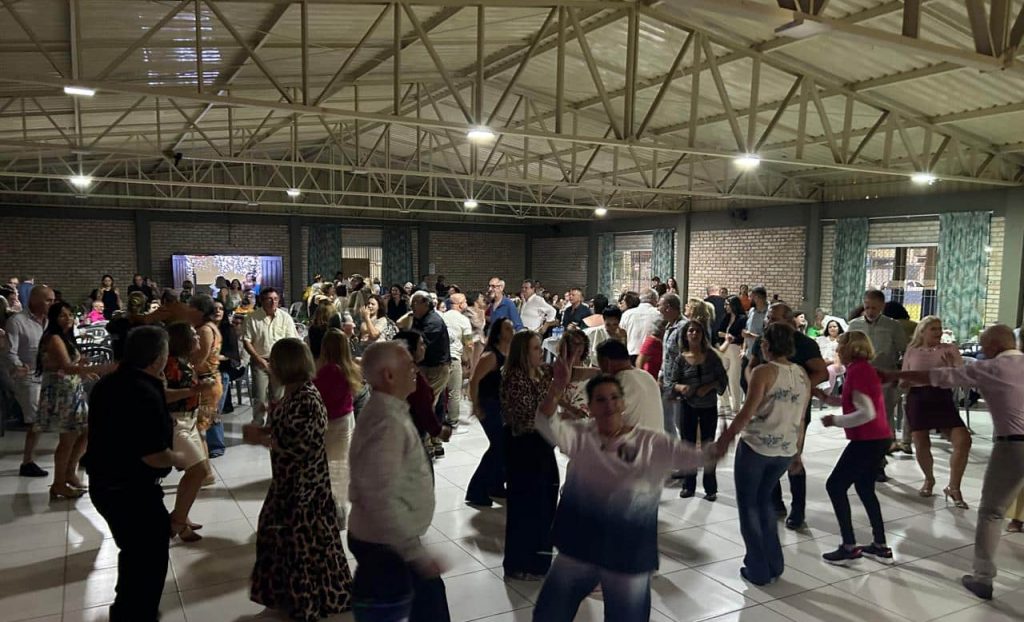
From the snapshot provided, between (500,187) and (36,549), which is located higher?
(500,187)

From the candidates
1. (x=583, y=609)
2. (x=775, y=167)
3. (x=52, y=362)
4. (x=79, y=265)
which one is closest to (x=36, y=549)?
(x=52, y=362)

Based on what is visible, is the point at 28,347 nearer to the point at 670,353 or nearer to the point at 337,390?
the point at 337,390

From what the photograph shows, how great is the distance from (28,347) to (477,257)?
15388 millimetres

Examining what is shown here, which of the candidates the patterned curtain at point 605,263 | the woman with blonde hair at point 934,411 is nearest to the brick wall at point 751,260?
the patterned curtain at point 605,263

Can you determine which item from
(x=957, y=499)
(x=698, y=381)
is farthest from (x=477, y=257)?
(x=957, y=499)

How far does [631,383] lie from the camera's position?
2.96 metres

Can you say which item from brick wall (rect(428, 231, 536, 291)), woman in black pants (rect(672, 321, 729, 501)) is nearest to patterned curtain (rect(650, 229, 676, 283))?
brick wall (rect(428, 231, 536, 291))

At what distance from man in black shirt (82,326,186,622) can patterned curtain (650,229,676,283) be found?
14573 mm

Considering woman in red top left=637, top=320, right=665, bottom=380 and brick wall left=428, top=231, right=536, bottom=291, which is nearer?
woman in red top left=637, top=320, right=665, bottom=380

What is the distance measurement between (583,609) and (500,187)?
625 inches

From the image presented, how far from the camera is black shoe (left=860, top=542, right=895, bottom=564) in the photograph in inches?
151

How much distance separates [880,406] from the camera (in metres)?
3.66

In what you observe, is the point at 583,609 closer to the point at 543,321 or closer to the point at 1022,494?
the point at 1022,494

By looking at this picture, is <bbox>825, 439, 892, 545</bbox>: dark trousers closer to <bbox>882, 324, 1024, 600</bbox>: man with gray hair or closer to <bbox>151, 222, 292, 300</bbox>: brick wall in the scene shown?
<bbox>882, 324, 1024, 600</bbox>: man with gray hair
